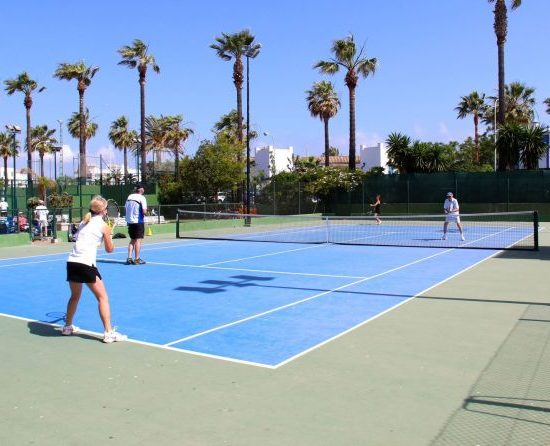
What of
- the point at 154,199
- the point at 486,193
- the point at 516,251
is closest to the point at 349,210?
the point at 486,193

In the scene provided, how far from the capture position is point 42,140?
65.5 m

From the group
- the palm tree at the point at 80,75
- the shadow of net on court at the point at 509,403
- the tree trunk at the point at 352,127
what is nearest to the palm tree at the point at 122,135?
the palm tree at the point at 80,75

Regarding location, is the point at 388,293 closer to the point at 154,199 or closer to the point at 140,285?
the point at 140,285

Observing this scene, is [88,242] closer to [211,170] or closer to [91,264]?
[91,264]

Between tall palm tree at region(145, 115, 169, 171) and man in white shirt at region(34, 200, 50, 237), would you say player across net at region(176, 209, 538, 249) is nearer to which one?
man in white shirt at region(34, 200, 50, 237)

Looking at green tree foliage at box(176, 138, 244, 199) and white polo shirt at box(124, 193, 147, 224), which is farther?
green tree foliage at box(176, 138, 244, 199)

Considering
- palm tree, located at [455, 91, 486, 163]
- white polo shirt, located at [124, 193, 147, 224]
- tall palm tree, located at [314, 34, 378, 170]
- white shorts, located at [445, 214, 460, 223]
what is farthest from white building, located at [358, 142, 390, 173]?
white polo shirt, located at [124, 193, 147, 224]

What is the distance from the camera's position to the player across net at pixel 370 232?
18312 mm

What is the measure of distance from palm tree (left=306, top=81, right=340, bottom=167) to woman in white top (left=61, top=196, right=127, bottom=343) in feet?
146

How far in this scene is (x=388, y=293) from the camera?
9266 mm

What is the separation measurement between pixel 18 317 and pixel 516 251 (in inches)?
485

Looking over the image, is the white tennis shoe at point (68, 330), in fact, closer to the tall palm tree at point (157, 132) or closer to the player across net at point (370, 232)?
the player across net at point (370, 232)

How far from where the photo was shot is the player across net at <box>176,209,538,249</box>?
18312mm

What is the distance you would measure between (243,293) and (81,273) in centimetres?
357
